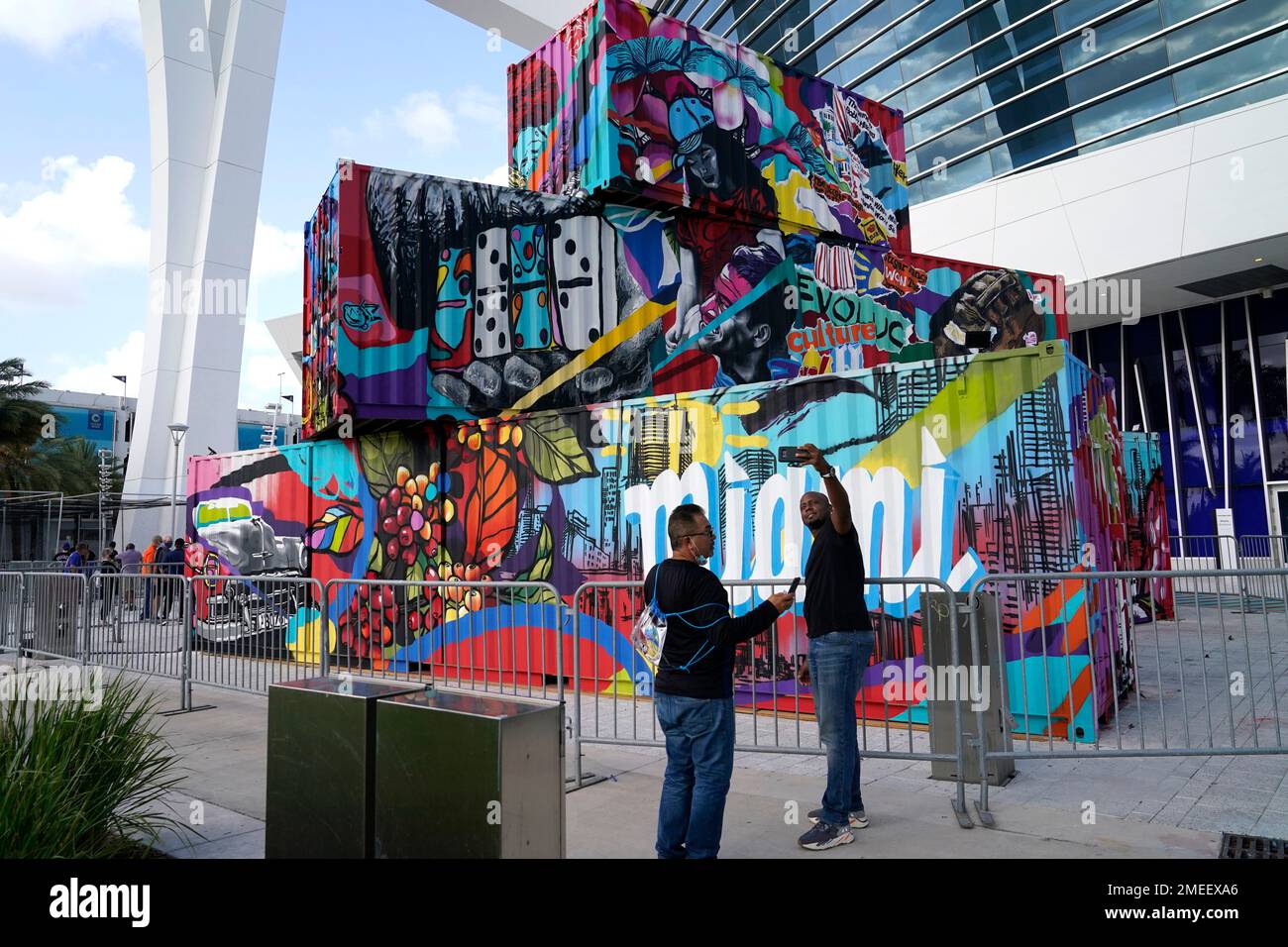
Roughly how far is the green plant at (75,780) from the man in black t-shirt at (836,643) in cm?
373

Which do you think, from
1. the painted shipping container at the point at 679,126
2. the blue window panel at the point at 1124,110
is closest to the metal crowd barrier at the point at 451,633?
the painted shipping container at the point at 679,126

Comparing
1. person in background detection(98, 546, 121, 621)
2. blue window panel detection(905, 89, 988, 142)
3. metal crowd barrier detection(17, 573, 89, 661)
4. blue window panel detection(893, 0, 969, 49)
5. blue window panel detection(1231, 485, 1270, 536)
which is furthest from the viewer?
blue window panel detection(893, 0, 969, 49)

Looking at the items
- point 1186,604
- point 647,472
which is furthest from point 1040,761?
point 1186,604

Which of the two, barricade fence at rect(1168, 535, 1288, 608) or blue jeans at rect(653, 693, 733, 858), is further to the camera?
barricade fence at rect(1168, 535, 1288, 608)

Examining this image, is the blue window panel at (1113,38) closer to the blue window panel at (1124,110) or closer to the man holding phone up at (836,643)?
the blue window panel at (1124,110)

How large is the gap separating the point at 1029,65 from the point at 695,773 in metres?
31.6

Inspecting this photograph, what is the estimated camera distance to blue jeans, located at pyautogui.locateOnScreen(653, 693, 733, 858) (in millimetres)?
4078

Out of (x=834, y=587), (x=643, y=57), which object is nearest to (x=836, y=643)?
(x=834, y=587)

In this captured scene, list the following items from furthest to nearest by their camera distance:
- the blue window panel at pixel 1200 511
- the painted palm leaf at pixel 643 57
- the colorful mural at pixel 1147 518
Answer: the blue window panel at pixel 1200 511, the colorful mural at pixel 1147 518, the painted palm leaf at pixel 643 57

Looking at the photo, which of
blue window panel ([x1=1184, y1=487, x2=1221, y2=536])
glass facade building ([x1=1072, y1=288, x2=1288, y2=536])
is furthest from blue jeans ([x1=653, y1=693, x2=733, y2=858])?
blue window panel ([x1=1184, y1=487, x2=1221, y2=536])

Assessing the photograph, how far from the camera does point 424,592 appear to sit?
10.9 meters

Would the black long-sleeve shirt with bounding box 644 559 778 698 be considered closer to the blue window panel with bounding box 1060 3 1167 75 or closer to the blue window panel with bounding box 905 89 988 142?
the blue window panel with bounding box 1060 3 1167 75

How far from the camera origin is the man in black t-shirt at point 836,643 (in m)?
4.91
